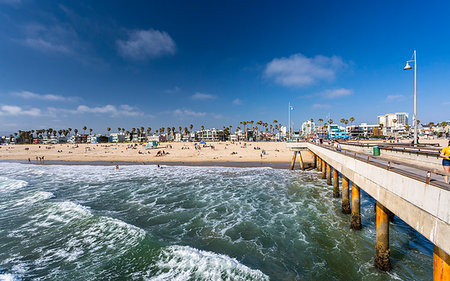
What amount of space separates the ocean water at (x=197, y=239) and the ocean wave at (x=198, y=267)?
49mm

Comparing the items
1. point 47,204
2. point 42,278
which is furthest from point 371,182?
point 47,204

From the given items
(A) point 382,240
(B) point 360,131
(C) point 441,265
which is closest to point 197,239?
(A) point 382,240

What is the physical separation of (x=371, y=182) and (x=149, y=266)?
11.1 meters

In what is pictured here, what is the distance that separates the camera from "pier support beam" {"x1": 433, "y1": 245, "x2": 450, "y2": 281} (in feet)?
16.0

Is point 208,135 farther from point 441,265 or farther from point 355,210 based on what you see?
point 441,265

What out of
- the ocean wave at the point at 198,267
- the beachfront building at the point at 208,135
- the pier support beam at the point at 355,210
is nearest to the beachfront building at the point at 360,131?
the beachfront building at the point at 208,135

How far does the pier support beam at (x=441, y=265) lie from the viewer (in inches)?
193

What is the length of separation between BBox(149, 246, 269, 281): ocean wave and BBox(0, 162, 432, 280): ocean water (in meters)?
0.05

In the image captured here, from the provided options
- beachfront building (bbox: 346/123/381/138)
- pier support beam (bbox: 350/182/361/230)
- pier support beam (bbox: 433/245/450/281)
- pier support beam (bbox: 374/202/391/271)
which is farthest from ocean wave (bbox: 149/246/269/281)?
beachfront building (bbox: 346/123/381/138)

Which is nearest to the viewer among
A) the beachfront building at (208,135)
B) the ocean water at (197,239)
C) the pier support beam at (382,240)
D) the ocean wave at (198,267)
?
the pier support beam at (382,240)

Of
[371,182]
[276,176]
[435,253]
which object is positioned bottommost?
[276,176]

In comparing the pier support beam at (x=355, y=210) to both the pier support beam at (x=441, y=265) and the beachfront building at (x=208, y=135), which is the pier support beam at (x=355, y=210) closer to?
the pier support beam at (x=441, y=265)

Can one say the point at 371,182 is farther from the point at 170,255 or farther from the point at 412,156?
the point at 170,255

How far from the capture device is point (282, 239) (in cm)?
1148
